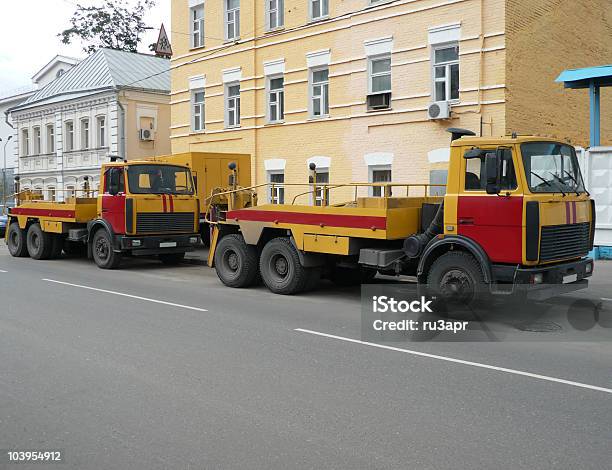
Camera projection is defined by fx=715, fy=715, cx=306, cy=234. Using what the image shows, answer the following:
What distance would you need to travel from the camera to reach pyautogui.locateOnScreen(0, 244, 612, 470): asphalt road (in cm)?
462

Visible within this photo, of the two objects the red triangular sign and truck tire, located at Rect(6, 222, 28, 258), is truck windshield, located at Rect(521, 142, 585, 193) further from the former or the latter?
the red triangular sign

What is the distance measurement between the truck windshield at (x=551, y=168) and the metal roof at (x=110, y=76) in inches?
1045

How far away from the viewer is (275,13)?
23609 millimetres

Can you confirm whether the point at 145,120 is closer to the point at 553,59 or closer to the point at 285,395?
the point at 553,59

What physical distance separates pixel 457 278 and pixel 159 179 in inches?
363

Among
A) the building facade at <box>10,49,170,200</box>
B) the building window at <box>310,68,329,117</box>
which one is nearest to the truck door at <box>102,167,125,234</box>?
the building window at <box>310,68,329,117</box>

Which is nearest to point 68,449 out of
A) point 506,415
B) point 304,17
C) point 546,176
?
point 506,415

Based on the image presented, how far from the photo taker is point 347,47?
21125 millimetres

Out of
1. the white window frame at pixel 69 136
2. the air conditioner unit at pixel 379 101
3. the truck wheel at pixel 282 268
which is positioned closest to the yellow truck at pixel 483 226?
the truck wheel at pixel 282 268

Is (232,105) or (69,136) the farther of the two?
(69,136)

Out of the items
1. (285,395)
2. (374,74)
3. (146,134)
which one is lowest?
(285,395)

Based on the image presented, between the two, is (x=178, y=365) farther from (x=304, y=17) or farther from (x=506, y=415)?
(x=304, y=17)
